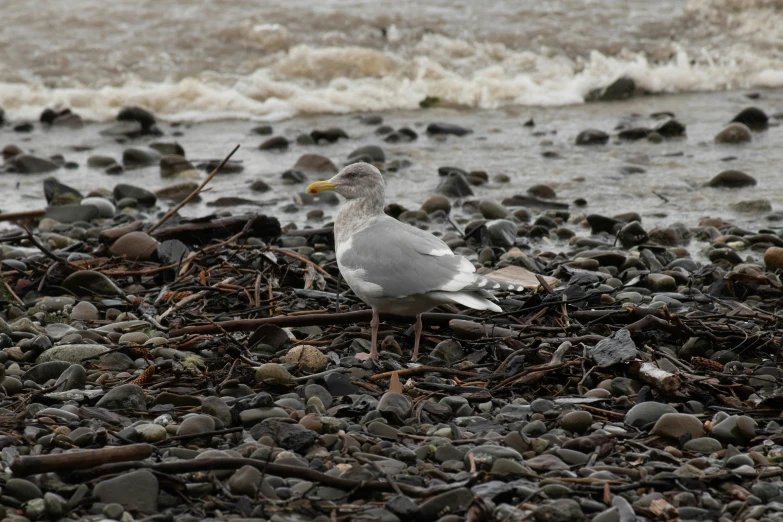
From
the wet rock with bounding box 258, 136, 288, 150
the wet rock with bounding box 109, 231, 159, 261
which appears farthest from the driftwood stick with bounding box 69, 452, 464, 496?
the wet rock with bounding box 258, 136, 288, 150

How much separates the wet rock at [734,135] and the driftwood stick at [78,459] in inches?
331

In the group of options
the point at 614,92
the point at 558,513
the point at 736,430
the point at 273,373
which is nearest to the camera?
the point at 558,513

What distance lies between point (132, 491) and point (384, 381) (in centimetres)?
152

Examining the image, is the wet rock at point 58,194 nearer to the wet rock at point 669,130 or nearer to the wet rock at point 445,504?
the wet rock at point 445,504

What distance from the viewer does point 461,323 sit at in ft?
16.3

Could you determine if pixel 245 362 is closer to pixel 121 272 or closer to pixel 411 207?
pixel 121 272

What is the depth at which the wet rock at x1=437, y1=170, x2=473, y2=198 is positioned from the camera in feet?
28.0

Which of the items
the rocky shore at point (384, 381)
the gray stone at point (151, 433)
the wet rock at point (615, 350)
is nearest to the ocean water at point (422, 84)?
the rocky shore at point (384, 381)

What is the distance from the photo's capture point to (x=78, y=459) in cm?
325

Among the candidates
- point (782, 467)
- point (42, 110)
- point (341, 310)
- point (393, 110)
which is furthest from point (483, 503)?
point (42, 110)

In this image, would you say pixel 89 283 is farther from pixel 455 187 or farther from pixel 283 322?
pixel 455 187

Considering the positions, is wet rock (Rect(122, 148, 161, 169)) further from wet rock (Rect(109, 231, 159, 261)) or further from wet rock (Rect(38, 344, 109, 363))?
wet rock (Rect(38, 344, 109, 363))

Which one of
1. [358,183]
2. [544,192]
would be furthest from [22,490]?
[544,192]

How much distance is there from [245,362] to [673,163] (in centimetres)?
638
